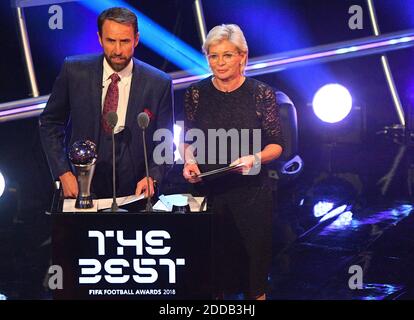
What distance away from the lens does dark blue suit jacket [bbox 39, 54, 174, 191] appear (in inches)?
165

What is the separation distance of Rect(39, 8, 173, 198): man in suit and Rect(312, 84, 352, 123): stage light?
3.56 m

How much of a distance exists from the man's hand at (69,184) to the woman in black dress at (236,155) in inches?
18.4

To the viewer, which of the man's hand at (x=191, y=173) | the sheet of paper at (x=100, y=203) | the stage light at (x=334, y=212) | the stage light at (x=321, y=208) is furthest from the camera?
the stage light at (x=321, y=208)

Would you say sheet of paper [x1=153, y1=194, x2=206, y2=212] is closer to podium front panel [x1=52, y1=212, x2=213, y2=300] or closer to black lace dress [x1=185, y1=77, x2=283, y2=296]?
podium front panel [x1=52, y1=212, x2=213, y2=300]

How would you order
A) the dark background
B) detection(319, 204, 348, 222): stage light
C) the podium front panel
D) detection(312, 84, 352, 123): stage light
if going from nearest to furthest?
the podium front panel
detection(319, 204, 348, 222): stage light
the dark background
detection(312, 84, 352, 123): stage light

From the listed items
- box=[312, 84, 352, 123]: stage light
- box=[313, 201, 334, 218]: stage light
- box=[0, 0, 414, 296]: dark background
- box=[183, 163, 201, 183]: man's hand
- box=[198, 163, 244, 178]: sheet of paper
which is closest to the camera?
box=[198, 163, 244, 178]: sheet of paper

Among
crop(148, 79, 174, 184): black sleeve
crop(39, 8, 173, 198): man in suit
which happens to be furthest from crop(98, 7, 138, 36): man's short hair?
crop(148, 79, 174, 184): black sleeve

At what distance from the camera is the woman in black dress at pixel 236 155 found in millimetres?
4125

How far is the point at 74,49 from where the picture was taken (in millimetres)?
6754

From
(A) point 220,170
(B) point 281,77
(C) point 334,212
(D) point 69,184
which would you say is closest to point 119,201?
(D) point 69,184

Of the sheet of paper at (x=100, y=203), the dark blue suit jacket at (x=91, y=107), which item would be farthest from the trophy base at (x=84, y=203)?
the dark blue suit jacket at (x=91, y=107)

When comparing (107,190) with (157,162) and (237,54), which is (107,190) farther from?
(237,54)

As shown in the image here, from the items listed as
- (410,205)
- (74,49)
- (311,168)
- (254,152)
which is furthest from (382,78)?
(254,152)

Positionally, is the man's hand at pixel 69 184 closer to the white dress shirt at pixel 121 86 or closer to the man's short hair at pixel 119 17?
the white dress shirt at pixel 121 86
